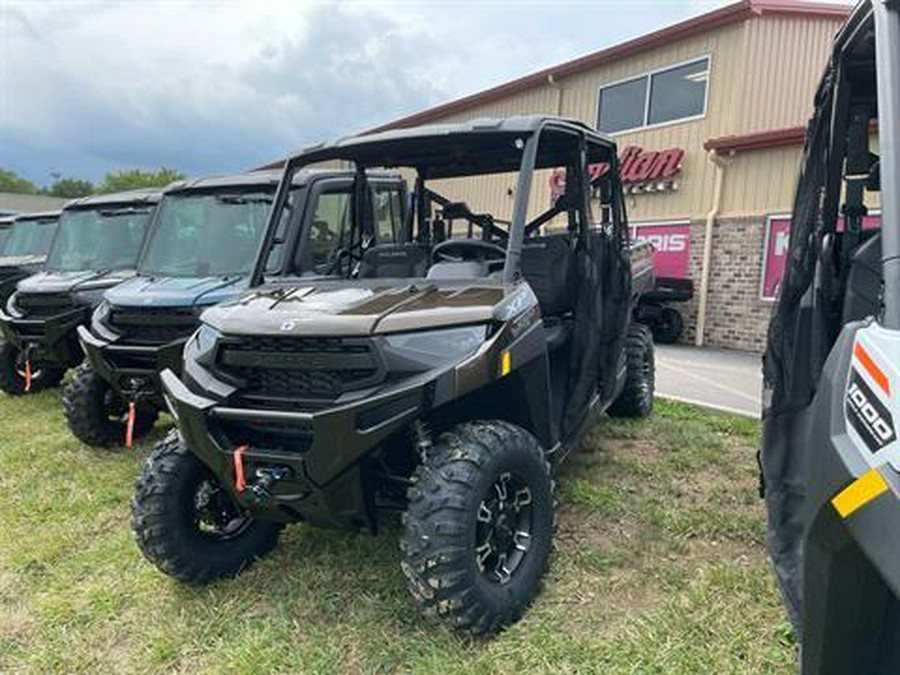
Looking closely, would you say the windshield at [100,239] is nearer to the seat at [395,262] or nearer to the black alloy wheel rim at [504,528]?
the seat at [395,262]

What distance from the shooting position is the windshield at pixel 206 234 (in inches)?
210

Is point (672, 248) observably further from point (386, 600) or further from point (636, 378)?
point (386, 600)

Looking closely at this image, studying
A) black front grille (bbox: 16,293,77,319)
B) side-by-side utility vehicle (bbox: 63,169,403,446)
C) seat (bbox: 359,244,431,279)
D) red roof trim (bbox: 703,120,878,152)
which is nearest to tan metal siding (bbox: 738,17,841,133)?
red roof trim (bbox: 703,120,878,152)

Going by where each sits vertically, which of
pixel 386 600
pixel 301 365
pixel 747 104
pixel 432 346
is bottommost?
pixel 386 600

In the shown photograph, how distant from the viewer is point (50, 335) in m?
5.99

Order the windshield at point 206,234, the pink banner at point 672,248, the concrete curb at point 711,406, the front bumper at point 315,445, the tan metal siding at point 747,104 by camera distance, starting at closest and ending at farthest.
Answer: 1. the front bumper at point 315,445
2. the windshield at point 206,234
3. the concrete curb at point 711,406
4. the tan metal siding at point 747,104
5. the pink banner at point 672,248

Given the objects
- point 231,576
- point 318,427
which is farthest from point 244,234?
point 318,427

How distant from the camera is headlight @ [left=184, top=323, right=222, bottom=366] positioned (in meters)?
2.84

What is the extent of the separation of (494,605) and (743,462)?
2894mm

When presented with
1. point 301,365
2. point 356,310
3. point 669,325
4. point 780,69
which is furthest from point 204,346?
point 780,69

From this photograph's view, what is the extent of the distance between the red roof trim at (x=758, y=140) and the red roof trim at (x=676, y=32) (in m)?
1.90

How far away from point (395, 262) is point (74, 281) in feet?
13.6

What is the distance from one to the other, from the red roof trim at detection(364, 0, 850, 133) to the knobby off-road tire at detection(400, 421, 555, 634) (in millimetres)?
10258

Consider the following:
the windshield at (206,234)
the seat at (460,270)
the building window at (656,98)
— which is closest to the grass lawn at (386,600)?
the seat at (460,270)
